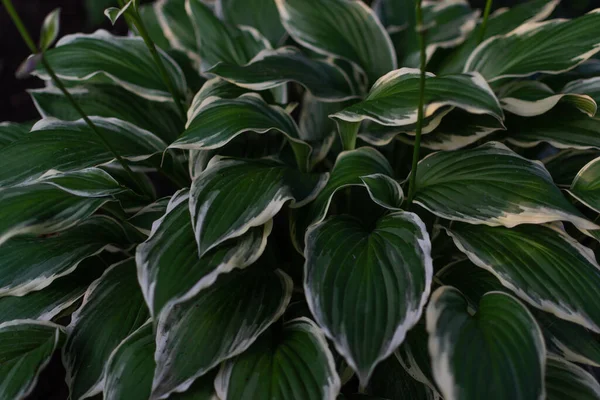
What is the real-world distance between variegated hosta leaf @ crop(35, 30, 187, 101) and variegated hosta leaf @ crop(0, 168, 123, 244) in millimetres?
Result: 272

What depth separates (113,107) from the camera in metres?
1.18

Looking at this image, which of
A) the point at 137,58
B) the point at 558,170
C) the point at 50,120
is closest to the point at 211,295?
the point at 50,120

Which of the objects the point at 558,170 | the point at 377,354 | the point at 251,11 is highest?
the point at 251,11

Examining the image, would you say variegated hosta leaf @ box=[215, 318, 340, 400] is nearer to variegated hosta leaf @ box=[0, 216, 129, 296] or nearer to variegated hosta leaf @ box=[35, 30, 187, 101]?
variegated hosta leaf @ box=[0, 216, 129, 296]

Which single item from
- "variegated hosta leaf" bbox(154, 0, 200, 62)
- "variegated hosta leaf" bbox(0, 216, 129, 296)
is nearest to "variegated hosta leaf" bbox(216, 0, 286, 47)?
"variegated hosta leaf" bbox(154, 0, 200, 62)

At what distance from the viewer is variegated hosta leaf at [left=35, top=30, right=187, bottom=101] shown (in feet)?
3.66

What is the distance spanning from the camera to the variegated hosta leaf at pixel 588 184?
87 cm

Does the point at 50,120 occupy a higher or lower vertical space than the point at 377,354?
higher

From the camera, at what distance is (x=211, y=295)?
0.85 metres

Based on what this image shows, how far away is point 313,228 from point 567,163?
59 centimetres

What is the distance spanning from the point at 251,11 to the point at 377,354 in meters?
1.02

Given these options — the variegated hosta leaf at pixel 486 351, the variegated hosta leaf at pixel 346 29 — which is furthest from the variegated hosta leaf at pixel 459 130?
the variegated hosta leaf at pixel 486 351

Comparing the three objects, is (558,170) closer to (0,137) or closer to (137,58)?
(137,58)

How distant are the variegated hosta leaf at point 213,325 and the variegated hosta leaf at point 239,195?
0.12 m
